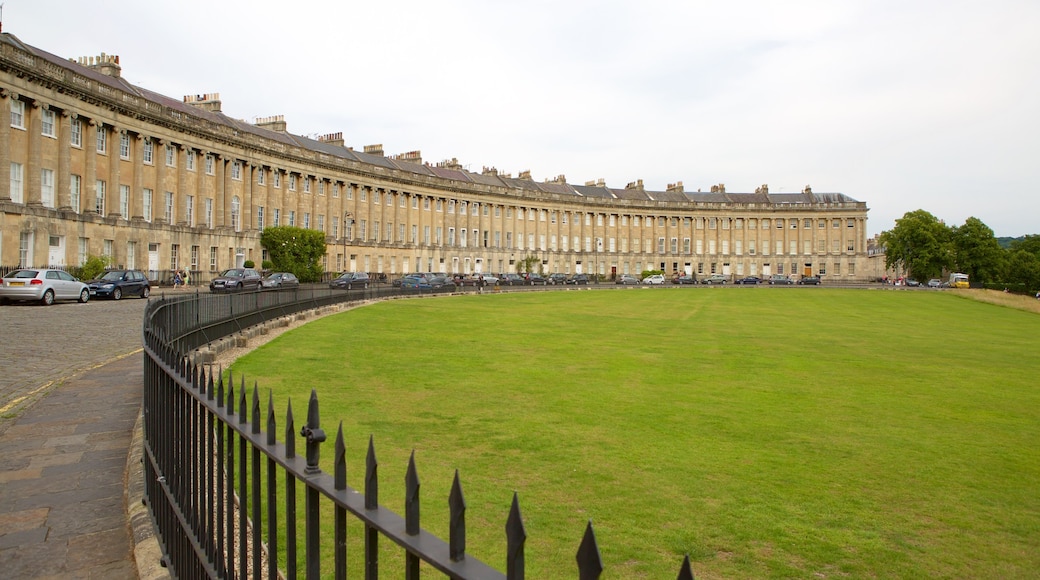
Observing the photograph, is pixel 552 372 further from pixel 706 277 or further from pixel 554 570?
pixel 706 277

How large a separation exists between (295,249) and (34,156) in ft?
71.3

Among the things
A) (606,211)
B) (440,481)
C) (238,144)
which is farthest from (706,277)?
(440,481)

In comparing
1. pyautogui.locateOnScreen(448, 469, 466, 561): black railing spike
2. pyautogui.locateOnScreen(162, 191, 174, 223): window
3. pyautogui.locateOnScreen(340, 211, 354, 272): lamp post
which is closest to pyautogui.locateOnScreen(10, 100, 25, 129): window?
pyautogui.locateOnScreen(162, 191, 174, 223): window

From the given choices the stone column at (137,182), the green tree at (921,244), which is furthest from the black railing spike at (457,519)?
the green tree at (921,244)

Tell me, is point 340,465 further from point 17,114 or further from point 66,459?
point 17,114

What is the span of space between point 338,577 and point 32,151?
4803cm

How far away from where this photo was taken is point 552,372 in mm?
14039

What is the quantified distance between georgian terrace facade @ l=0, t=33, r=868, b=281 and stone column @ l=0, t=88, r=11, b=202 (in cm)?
7

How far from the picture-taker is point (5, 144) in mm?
37719

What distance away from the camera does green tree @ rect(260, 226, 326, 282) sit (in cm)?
5903

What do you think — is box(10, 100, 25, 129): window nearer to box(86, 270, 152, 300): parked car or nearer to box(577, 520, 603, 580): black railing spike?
box(86, 270, 152, 300): parked car

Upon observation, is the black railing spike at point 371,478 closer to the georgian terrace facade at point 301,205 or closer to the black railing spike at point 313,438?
the black railing spike at point 313,438

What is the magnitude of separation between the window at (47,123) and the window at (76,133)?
1530 mm

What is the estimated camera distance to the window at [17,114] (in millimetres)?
39062
